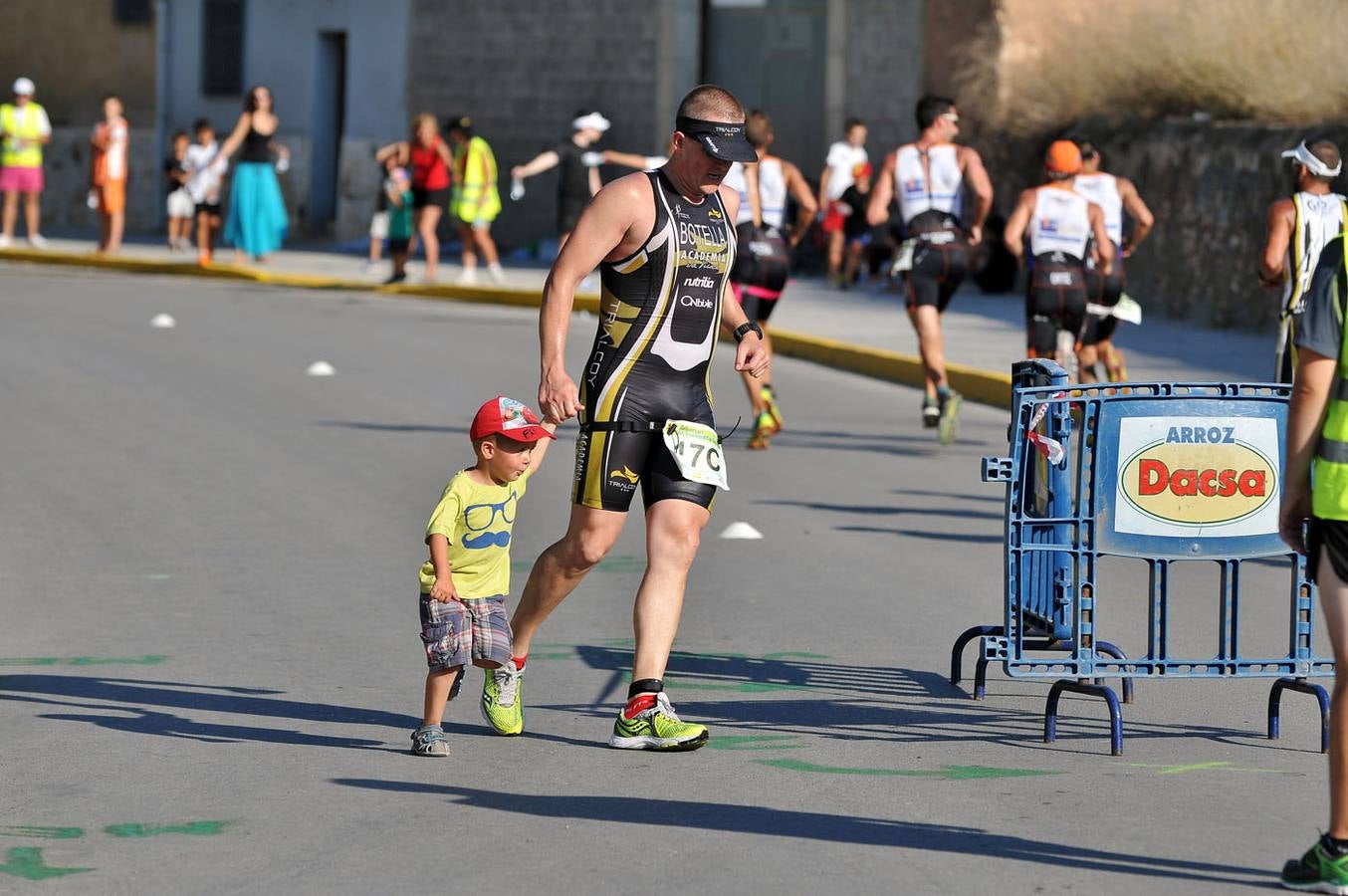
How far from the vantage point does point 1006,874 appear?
219 inches

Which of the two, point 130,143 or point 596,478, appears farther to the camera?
point 130,143

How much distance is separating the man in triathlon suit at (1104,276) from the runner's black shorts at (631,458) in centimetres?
Answer: 742

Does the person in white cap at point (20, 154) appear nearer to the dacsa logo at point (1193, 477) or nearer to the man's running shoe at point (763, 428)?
the man's running shoe at point (763, 428)

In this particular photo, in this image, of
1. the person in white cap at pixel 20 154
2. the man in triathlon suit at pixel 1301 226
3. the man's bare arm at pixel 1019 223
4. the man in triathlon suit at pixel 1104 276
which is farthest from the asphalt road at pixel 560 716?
the person in white cap at pixel 20 154

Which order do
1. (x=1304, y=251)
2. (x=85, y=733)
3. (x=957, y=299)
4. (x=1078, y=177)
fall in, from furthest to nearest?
(x=957, y=299) < (x=1078, y=177) < (x=1304, y=251) < (x=85, y=733)

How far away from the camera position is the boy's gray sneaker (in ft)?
22.0

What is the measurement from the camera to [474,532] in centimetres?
670

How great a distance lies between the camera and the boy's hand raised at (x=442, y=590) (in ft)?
21.6

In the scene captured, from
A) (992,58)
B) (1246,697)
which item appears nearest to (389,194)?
(992,58)

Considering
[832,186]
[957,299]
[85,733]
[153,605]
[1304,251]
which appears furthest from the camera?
[832,186]

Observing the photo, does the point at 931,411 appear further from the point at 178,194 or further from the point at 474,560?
the point at 178,194

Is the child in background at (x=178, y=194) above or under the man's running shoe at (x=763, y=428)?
above

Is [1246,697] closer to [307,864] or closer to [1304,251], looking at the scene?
[307,864]

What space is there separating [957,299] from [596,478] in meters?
18.8
